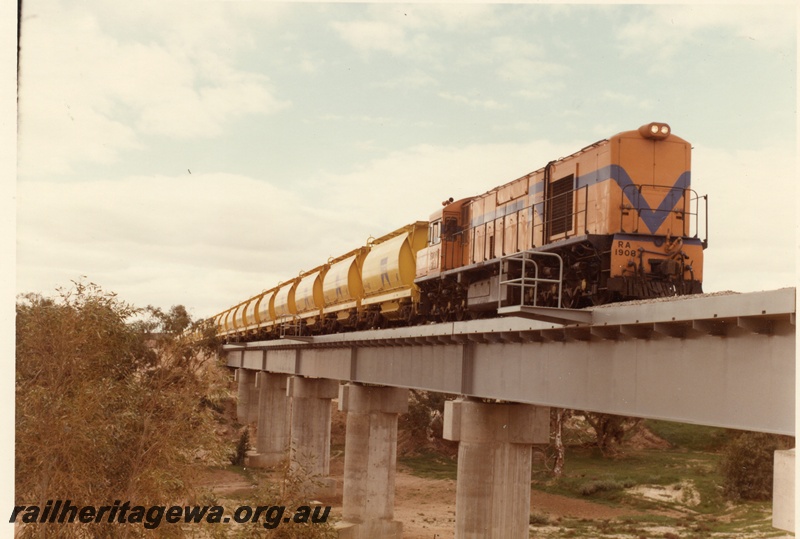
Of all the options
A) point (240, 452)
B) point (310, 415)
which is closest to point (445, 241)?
point (310, 415)

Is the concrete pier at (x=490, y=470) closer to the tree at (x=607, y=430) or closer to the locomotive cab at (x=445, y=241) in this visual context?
the locomotive cab at (x=445, y=241)

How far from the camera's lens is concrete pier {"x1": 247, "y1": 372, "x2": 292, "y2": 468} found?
55.7 meters

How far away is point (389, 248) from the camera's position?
3028 centimetres

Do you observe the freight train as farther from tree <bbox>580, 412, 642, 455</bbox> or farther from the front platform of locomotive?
tree <bbox>580, 412, 642, 455</bbox>

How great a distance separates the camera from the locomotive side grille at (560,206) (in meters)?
18.6

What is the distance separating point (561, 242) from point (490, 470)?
7.09 metres

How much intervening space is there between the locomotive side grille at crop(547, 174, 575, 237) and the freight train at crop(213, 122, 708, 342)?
31 millimetres

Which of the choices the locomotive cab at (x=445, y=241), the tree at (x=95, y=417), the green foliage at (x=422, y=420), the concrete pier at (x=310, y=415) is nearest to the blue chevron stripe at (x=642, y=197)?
the locomotive cab at (x=445, y=241)

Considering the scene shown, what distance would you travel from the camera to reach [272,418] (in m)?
57.0

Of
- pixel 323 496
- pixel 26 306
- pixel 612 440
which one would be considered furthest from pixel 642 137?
pixel 612 440

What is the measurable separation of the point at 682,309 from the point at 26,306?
15241 mm

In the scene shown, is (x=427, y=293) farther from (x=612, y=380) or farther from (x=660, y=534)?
(x=660, y=534)

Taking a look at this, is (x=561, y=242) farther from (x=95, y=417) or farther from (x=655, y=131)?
(x=95, y=417)

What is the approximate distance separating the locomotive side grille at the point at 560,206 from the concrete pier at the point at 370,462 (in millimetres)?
13469
